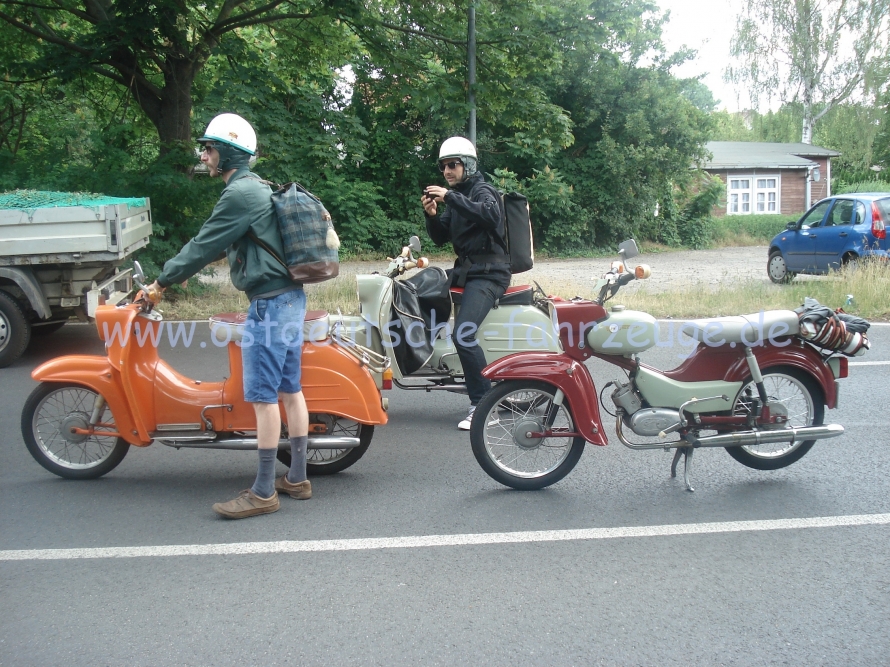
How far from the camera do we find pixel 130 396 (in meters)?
4.70

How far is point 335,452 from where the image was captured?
5.10 metres

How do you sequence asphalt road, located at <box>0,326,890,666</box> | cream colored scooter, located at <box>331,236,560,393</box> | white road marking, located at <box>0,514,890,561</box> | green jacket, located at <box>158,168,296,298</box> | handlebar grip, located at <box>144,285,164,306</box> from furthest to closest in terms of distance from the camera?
cream colored scooter, located at <box>331,236,560,393</box> < handlebar grip, located at <box>144,285,164,306</box> < green jacket, located at <box>158,168,296,298</box> < white road marking, located at <box>0,514,890,561</box> < asphalt road, located at <box>0,326,890,666</box>

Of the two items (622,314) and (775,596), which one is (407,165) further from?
(775,596)

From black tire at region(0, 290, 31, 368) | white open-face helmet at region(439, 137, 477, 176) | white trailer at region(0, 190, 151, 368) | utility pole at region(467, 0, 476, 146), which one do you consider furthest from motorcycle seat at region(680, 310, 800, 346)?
utility pole at region(467, 0, 476, 146)

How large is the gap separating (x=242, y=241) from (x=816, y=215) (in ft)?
44.9

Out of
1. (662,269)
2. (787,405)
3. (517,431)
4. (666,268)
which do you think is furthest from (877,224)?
(517,431)

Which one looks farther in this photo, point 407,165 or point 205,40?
point 407,165

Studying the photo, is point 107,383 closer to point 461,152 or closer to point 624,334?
point 461,152

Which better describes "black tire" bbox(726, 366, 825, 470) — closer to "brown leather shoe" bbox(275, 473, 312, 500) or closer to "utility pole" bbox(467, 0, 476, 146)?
"brown leather shoe" bbox(275, 473, 312, 500)

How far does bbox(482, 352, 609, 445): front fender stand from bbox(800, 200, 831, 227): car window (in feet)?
40.0

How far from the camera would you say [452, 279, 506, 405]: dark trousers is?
5730 millimetres

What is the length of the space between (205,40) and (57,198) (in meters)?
4.68

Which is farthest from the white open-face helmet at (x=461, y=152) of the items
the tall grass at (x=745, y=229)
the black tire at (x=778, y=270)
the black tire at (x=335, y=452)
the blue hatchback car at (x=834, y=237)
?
the tall grass at (x=745, y=229)

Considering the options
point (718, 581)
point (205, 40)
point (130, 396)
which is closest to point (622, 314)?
point (718, 581)
